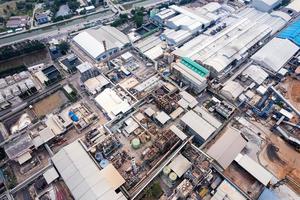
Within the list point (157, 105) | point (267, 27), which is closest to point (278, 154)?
point (157, 105)

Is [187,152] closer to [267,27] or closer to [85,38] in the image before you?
[85,38]

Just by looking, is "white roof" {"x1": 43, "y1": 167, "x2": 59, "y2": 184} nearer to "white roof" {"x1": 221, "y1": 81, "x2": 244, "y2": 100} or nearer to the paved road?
"white roof" {"x1": 221, "y1": 81, "x2": 244, "y2": 100}

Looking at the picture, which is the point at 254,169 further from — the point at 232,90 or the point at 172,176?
the point at 232,90

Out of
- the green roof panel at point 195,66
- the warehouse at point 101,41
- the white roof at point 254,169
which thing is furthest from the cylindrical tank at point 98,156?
the green roof panel at point 195,66

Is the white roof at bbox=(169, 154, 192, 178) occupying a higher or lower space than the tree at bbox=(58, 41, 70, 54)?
lower

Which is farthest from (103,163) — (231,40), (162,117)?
(231,40)

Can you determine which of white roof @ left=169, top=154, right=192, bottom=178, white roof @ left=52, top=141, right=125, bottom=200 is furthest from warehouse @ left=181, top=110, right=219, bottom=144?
white roof @ left=52, top=141, right=125, bottom=200
